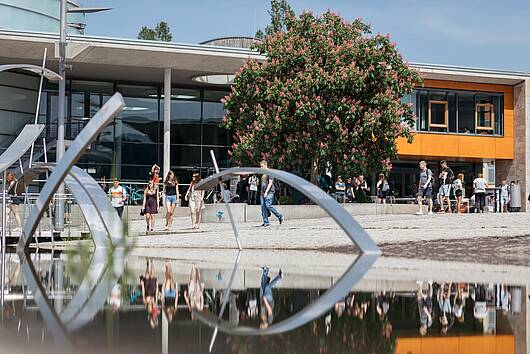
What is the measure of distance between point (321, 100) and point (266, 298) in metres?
22.1

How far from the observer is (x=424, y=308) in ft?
23.1

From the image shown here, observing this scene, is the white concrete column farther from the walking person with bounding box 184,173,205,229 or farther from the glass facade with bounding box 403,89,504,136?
the walking person with bounding box 184,173,205,229

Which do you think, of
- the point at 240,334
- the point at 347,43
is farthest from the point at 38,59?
the point at 240,334

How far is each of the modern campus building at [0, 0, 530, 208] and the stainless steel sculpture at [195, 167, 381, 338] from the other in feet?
75.3

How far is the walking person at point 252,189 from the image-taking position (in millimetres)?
32031

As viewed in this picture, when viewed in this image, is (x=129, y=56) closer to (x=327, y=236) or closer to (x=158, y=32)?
(x=327, y=236)

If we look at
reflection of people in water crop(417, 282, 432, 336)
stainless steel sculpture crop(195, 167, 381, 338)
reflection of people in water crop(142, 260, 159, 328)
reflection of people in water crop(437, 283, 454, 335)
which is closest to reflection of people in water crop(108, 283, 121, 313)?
reflection of people in water crop(142, 260, 159, 328)

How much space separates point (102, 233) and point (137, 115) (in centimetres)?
2660

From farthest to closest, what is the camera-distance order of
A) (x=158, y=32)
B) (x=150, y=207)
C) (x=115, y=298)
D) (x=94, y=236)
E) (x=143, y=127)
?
(x=158, y=32) → (x=143, y=127) → (x=150, y=207) → (x=94, y=236) → (x=115, y=298)

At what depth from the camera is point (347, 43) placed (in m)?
30.5

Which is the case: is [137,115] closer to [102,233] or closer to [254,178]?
[254,178]

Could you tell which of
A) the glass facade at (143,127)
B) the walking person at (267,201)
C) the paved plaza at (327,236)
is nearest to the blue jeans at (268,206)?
the walking person at (267,201)

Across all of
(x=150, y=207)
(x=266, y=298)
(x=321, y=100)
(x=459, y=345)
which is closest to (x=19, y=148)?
(x=150, y=207)

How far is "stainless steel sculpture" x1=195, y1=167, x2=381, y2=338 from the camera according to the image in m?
5.99
